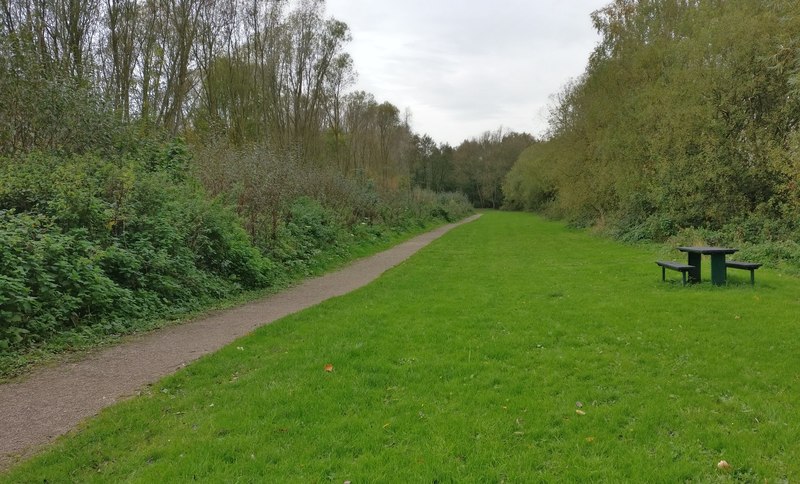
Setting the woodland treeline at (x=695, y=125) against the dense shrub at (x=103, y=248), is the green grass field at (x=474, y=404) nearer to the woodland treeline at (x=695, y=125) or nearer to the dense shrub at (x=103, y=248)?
the dense shrub at (x=103, y=248)

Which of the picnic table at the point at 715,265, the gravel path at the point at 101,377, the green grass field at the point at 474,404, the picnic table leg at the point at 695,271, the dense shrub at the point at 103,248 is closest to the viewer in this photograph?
the green grass field at the point at 474,404

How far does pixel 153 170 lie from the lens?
40.1 feet

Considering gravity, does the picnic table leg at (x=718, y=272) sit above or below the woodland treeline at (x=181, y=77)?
below

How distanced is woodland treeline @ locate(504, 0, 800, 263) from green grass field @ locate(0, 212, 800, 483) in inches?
297

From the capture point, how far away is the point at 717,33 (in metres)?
16.9

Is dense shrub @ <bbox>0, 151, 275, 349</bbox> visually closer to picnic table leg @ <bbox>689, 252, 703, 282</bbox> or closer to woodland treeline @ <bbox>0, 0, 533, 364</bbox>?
woodland treeline @ <bbox>0, 0, 533, 364</bbox>

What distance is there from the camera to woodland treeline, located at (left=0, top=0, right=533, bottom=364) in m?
7.09

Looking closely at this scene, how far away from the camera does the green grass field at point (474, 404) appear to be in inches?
131

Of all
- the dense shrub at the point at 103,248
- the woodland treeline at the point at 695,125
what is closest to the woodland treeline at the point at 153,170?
the dense shrub at the point at 103,248

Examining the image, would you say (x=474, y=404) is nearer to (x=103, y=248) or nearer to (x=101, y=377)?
(x=101, y=377)

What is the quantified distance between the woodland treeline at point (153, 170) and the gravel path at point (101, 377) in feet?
2.20

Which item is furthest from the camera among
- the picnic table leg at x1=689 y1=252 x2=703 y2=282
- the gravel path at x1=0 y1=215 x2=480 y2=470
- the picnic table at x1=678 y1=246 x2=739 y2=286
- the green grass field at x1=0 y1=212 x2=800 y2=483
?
the picnic table leg at x1=689 y1=252 x2=703 y2=282

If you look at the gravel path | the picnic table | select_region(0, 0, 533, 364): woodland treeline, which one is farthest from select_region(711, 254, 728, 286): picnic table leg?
select_region(0, 0, 533, 364): woodland treeline

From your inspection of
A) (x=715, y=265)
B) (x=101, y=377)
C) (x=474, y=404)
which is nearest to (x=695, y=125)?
(x=715, y=265)
